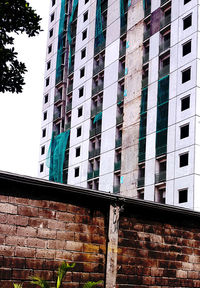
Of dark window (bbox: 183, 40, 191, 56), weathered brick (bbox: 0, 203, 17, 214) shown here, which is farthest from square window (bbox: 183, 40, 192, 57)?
weathered brick (bbox: 0, 203, 17, 214)

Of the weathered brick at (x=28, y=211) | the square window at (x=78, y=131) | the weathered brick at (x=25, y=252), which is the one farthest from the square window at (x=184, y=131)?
the weathered brick at (x=25, y=252)

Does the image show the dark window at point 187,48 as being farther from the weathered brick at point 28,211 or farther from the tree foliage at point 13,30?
the weathered brick at point 28,211

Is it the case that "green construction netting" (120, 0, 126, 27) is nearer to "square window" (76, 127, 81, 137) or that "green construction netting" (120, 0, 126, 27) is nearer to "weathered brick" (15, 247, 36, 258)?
"square window" (76, 127, 81, 137)

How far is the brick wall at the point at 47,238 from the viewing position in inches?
455

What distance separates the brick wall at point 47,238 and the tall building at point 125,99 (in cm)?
1954

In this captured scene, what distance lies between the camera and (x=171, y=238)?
47.0ft

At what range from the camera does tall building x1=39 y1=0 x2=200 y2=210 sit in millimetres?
34438

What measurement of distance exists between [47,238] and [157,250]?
3.43 metres

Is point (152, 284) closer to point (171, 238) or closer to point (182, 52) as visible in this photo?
point (171, 238)

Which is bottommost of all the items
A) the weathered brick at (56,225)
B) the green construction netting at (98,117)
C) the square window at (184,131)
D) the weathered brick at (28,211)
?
the weathered brick at (56,225)

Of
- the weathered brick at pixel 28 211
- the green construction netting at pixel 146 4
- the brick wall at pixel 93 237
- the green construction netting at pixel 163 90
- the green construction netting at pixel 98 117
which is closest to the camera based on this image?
the brick wall at pixel 93 237

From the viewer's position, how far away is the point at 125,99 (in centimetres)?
4112

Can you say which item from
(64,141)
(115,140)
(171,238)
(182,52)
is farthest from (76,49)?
(171,238)

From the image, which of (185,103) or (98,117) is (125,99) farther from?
(185,103)
